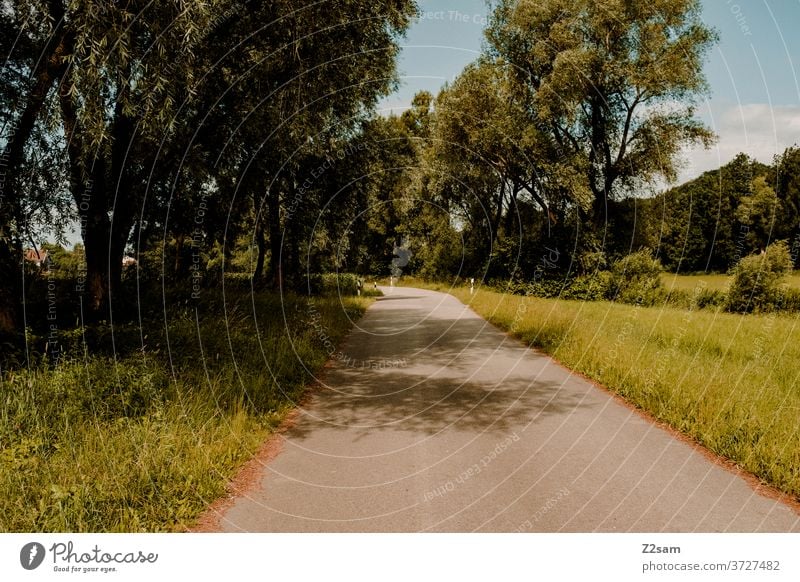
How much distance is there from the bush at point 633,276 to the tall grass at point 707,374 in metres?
14.1

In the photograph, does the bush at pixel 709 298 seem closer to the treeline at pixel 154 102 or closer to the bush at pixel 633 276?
the bush at pixel 633 276

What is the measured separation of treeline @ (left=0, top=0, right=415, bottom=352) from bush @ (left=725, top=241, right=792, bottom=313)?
21290 millimetres

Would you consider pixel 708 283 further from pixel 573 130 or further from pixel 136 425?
pixel 136 425

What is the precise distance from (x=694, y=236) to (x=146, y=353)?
61255mm

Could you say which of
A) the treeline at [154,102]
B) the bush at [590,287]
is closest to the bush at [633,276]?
the bush at [590,287]

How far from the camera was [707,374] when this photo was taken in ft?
25.5

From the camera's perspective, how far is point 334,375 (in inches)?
381

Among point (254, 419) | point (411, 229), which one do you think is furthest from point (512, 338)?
point (411, 229)

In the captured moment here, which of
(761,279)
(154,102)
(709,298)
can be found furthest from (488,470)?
(709,298)

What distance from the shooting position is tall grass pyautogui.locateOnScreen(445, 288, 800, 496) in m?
5.27

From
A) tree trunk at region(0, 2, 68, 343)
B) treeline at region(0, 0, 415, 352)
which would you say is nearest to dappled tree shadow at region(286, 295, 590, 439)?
treeline at region(0, 0, 415, 352)

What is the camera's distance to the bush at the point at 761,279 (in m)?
23.4

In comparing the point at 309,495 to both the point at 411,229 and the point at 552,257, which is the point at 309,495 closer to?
the point at 552,257

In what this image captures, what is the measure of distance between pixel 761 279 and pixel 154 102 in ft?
86.9
